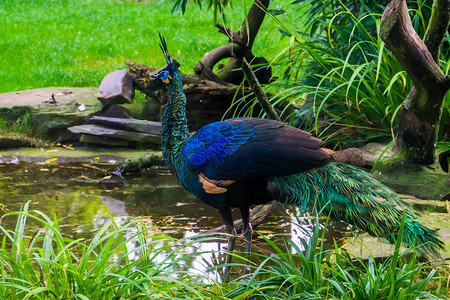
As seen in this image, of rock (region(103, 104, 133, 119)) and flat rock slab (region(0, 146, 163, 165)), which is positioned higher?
rock (region(103, 104, 133, 119))

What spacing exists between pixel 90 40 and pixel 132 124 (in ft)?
16.7

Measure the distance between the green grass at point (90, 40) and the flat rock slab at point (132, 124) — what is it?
191cm

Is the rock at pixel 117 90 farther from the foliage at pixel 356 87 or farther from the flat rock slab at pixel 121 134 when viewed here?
the foliage at pixel 356 87

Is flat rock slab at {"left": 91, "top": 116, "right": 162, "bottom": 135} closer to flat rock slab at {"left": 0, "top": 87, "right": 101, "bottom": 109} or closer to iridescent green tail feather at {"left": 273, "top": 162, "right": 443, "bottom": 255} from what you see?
flat rock slab at {"left": 0, "top": 87, "right": 101, "bottom": 109}

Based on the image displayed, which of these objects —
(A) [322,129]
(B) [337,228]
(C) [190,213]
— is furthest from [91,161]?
(B) [337,228]

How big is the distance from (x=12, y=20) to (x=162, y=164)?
831 centimetres

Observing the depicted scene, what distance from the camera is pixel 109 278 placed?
2711mm

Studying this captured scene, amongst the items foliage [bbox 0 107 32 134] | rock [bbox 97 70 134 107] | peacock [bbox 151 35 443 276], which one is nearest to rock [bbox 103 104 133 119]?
rock [bbox 97 70 134 107]

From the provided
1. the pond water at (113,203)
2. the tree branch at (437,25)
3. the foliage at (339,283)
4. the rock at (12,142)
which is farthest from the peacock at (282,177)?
the rock at (12,142)

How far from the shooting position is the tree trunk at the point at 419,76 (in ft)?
13.0

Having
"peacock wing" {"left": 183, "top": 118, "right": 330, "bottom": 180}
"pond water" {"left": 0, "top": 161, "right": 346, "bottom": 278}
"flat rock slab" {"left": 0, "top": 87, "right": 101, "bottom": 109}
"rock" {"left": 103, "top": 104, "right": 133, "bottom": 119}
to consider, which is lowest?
"pond water" {"left": 0, "top": 161, "right": 346, "bottom": 278}

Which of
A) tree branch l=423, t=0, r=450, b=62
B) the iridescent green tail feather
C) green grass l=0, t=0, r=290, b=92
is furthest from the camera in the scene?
green grass l=0, t=0, r=290, b=92

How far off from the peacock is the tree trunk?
103cm

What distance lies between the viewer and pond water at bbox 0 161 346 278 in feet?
15.5
